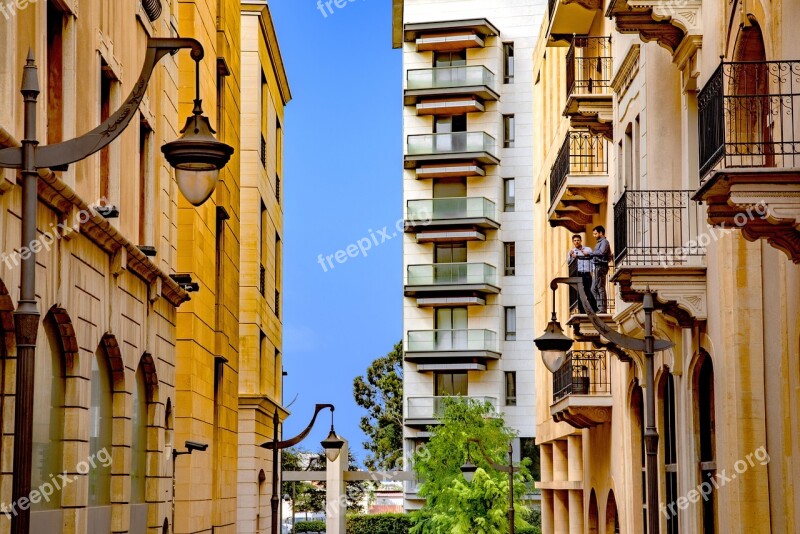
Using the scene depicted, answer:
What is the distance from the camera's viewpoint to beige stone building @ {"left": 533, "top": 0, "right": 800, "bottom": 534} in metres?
15.2

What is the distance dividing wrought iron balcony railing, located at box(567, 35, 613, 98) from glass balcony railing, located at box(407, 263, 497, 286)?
118 ft

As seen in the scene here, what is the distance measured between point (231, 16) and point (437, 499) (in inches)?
850

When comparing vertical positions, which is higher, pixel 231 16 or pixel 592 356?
pixel 231 16

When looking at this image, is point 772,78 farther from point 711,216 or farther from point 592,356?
point 592,356

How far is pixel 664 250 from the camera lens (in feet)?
68.4

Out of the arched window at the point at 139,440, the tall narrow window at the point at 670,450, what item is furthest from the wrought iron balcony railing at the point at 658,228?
the arched window at the point at 139,440

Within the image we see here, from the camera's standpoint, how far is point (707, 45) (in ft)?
62.9

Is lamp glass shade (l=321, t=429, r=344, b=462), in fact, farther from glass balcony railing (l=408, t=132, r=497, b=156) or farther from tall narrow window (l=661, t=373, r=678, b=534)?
glass balcony railing (l=408, t=132, r=497, b=156)

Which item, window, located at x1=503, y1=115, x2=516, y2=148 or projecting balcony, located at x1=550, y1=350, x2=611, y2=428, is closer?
projecting balcony, located at x1=550, y1=350, x2=611, y2=428

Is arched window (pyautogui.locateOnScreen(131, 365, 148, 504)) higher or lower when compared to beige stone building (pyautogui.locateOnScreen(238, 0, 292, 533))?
lower

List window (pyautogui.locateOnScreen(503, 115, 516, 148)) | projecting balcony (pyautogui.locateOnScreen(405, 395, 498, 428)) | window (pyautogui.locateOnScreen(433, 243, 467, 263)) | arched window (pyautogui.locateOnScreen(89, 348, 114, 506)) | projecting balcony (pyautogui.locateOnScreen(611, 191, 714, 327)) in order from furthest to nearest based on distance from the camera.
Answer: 1. window (pyautogui.locateOnScreen(503, 115, 516, 148))
2. window (pyautogui.locateOnScreen(433, 243, 467, 263))
3. projecting balcony (pyautogui.locateOnScreen(405, 395, 498, 428))
4. arched window (pyautogui.locateOnScreen(89, 348, 114, 506))
5. projecting balcony (pyautogui.locateOnScreen(611, 191, 714, 327))

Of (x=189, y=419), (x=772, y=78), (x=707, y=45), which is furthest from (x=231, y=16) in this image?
(x=772, y=78)

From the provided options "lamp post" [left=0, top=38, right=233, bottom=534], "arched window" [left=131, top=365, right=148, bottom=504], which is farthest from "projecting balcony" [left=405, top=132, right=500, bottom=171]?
"lamp post" [left=0, top=38, right=233, bottom=534]

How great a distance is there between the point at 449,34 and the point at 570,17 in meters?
37.0
